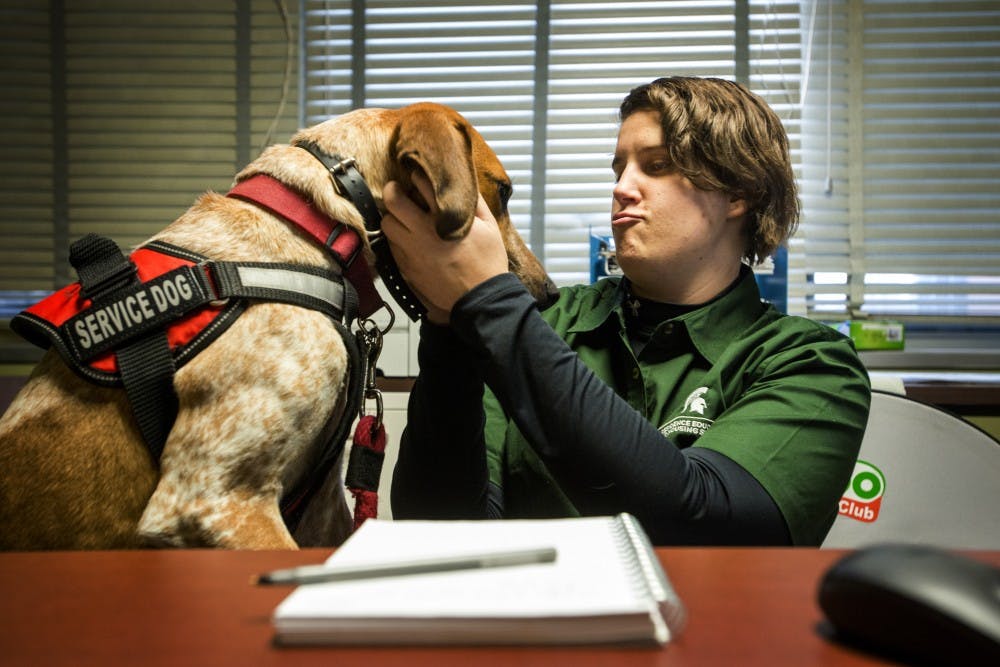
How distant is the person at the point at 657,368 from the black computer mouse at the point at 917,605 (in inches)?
18.3

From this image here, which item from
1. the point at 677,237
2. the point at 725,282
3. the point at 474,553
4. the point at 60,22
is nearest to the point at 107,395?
the point at 474,553

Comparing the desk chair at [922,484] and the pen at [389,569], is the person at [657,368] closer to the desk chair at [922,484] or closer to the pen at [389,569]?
the desk chair at [922,484]

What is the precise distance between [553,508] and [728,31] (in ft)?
8.40

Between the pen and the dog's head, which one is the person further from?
the pen

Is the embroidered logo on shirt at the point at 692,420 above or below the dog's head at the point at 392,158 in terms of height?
below

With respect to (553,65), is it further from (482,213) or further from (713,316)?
(482,213)

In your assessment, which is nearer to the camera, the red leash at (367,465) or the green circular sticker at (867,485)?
the red leash at (367,465)

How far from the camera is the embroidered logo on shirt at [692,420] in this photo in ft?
3.53

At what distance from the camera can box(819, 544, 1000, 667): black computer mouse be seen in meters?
0.31

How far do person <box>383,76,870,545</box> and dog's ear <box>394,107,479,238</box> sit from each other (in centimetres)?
2

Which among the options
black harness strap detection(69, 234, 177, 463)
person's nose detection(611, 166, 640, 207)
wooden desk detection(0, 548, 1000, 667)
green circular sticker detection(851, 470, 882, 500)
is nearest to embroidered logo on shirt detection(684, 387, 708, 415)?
person's nose detection(611, 166, 640, 207)

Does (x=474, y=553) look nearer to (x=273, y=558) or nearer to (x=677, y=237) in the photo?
(x=273, y=558)

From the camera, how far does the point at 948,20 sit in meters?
2.97

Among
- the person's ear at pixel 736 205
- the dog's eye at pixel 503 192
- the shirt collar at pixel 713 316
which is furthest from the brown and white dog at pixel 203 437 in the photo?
the person's ear at pixel 736 205
